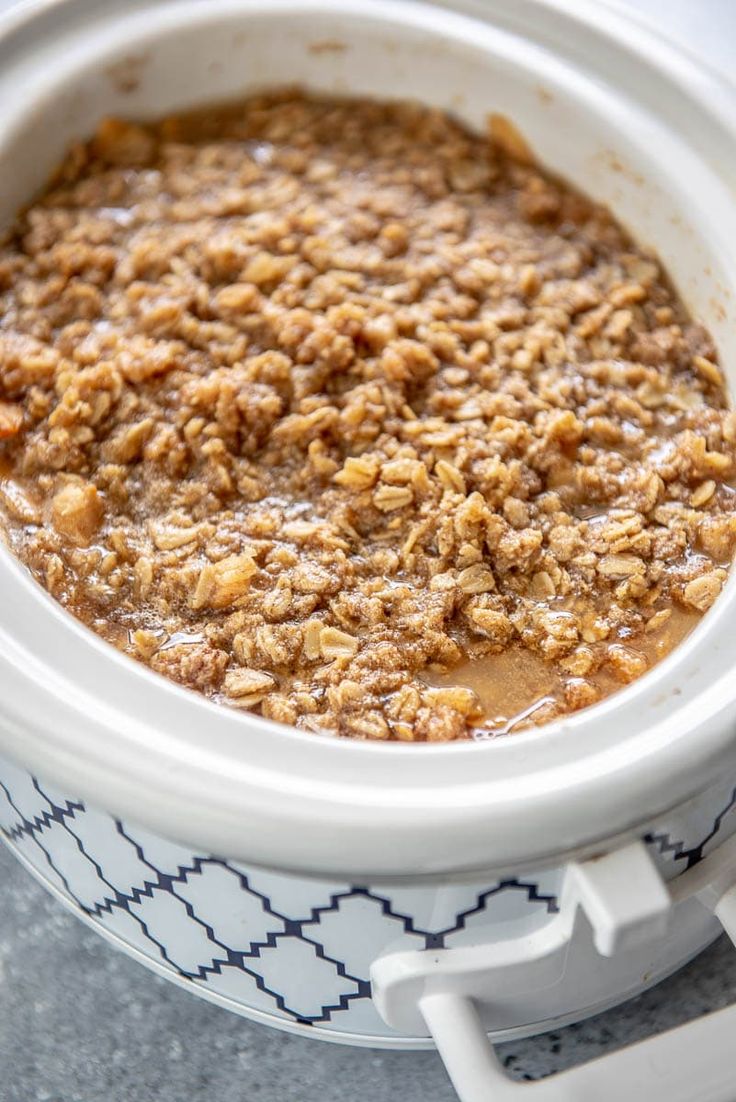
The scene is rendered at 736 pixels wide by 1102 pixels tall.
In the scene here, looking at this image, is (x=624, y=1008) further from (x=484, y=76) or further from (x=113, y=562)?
(x=484, y=76)

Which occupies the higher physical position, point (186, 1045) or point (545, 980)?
point (545, 980)

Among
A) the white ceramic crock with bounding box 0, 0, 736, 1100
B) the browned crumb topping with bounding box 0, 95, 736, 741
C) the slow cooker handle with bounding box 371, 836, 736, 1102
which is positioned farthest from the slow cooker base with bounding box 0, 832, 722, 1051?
the browned crumb topping with bounding box 0, 95, 736, 741

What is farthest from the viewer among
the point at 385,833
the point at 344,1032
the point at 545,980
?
the point at 344,1032

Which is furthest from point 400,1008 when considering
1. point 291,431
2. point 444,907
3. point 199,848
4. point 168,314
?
point 168,314

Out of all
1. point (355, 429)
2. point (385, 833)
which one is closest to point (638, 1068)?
point (385, 833)

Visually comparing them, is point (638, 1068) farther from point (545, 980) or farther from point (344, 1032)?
point (344, 1032)

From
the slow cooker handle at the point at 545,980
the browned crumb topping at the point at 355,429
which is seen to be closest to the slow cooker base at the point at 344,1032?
the slow cooker handle at the point at 545,980

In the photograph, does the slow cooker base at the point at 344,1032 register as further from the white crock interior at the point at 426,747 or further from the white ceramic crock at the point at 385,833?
the white crock interior at the point at 426,747
